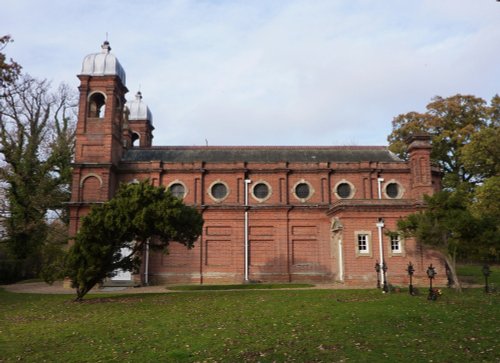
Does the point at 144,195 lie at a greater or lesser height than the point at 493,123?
lesser

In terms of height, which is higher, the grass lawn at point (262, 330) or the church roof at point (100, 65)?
the church roof at point (100, 65)

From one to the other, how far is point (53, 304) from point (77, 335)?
8085 mm

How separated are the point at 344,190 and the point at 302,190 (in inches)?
118

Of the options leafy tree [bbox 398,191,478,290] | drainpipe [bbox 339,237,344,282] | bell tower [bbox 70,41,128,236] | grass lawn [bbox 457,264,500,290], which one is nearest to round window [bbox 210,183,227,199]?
bell tower [bbox 70,41,128,236]

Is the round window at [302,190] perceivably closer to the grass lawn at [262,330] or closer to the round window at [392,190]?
the round window at [392,190]

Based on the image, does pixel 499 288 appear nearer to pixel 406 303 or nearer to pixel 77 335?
pixel 406 303

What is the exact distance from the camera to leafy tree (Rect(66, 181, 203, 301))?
683 inches

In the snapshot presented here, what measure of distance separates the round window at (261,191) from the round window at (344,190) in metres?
5.16

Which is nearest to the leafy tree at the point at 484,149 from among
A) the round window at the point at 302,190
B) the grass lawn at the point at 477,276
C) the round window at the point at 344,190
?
the grass lawn at the point at 477,276

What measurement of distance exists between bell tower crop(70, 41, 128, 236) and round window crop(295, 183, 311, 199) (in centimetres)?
1300

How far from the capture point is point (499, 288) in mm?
19516

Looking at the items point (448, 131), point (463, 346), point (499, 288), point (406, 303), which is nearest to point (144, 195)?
point (406, 303)

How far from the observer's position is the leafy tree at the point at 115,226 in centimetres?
Result: 1736

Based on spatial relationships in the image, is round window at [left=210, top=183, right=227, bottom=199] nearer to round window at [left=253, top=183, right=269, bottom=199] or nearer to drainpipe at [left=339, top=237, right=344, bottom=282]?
round window at [left=253, top=183, right=269, bottom=199]
